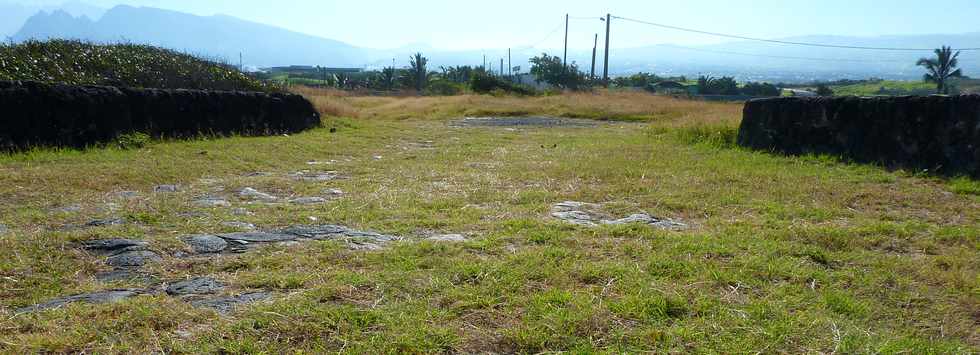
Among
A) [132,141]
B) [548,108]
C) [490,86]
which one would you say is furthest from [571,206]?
[490,86]

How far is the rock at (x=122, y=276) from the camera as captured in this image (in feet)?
9.54

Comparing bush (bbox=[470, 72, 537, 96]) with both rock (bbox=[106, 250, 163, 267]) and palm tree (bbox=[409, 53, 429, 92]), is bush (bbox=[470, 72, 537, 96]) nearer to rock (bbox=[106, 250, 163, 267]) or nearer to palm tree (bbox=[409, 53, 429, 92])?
palm tree (bbox=[409, 53, 429, 92])

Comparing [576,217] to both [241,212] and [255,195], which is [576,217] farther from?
[255,195]

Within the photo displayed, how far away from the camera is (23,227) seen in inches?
146

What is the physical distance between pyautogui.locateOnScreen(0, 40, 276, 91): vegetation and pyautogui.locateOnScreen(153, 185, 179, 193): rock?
215 inches

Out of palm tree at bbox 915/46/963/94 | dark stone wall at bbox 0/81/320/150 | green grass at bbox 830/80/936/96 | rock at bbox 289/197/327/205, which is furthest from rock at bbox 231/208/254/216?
palm tree at bbox 915/46/963/94

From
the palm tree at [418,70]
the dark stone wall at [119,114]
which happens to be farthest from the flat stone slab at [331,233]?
the palm tree at [418,70]

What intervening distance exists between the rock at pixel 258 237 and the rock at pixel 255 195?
50.5 inches

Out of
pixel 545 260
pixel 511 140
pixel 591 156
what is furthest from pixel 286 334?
pixel 511 140

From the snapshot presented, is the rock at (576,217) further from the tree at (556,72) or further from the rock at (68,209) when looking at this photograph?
the tree at (556,72)

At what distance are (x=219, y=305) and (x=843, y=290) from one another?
251 centimetres

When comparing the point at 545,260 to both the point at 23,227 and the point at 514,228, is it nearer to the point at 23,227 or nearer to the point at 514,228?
the point at 514,228

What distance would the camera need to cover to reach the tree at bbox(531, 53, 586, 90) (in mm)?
48812

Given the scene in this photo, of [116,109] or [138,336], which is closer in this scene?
[138,336]
